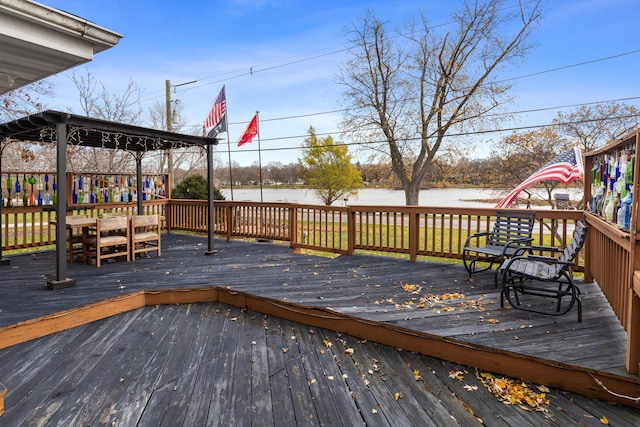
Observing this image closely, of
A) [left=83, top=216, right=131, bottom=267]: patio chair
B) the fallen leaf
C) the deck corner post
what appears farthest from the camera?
the deck corner post

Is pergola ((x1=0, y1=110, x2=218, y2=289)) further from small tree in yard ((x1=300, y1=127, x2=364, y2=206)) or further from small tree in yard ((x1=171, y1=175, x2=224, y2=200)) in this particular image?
small tree in yard ((x1=300, y1=127, x2=364, y2=206))

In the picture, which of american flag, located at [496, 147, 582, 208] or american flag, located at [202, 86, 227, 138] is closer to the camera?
american flag, located at [496, 147, 582, 208]

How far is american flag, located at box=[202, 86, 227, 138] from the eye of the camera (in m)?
10.4

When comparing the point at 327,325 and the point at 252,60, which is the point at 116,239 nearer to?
the point at 327,325

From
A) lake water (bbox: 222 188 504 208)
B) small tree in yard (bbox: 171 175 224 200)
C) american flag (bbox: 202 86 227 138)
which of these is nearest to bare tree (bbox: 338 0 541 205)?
lake water (bbox: 222 188 504 208)

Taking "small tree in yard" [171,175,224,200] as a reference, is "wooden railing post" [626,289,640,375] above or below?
below

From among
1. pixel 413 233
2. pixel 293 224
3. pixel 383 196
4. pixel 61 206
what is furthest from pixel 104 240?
pixel 383 196

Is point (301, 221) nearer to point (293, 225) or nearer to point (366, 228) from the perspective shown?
point (293, 225)

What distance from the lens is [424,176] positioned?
16.7 meters

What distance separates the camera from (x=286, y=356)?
273 centimetres

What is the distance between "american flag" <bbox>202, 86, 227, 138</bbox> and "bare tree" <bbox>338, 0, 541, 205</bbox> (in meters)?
7.39

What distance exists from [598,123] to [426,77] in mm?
6819

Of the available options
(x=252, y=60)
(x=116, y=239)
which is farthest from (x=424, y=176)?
(x=116, y=239)

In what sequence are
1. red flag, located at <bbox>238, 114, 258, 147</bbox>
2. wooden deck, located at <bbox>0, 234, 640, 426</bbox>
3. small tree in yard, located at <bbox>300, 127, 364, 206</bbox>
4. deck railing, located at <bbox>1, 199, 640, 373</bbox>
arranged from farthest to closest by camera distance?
small tree in yard, located at <bbox>300, 127, 364, 206</bbox>
red flag, located at <bbox>238, 114, 258, 147</bbox>
deck railing, located at <bbox>1, 199, 640, 373</bbox>
wooden deck, located at <bbox>0, 234, 640, 426</bbox>
